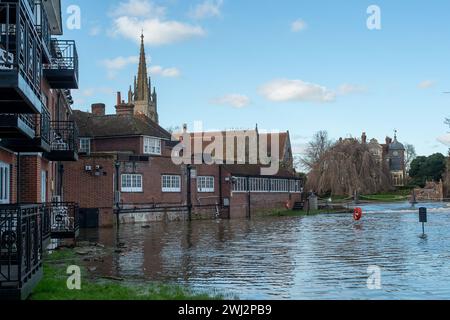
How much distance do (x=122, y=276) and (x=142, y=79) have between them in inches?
4217

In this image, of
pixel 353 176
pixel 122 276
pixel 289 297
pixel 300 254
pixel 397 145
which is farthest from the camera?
pixel 397 145

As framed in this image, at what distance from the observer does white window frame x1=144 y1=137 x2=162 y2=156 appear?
45250mm

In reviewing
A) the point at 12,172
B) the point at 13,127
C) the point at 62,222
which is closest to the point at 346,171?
the point at 62,222

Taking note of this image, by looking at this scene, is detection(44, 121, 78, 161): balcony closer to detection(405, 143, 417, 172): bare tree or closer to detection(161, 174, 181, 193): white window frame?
detection(161, 174, 181, 193): white window frame

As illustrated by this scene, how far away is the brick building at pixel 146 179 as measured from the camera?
3428cm

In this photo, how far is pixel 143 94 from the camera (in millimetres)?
117750

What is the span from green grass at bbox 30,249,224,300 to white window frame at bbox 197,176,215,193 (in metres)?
31.8

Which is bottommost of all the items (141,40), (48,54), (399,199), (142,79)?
(399,199)

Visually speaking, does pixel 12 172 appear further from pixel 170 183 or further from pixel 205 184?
pixel 205 184

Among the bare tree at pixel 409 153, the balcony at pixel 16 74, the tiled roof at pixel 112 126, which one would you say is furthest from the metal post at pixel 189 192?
the bare tree at pixel 409 153

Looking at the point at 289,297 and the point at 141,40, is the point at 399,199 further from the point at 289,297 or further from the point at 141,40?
the point at 289,297

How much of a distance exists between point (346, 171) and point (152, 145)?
34116 millimetres
